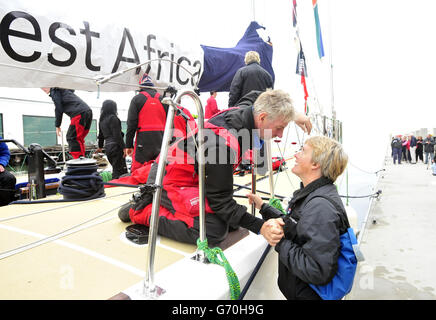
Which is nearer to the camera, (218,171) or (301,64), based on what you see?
(218,171)

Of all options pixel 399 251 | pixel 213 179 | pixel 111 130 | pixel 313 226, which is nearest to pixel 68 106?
pixel 111 130

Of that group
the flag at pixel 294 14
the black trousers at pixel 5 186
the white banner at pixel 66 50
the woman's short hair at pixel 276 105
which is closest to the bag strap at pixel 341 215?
the woman's short hair at pixel 276 105

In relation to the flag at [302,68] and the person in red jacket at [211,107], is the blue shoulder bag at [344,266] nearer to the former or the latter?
the person in red jacket at [211,107]

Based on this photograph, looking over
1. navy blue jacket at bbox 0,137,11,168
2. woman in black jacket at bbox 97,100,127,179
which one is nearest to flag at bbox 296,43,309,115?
woman in black jacket at bbox 97,100,127,179

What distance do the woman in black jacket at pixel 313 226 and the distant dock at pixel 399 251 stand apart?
193cm

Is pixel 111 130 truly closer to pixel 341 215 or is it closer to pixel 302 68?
pixel 302 68

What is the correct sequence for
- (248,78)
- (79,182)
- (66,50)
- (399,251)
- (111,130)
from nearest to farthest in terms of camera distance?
(66,50) → (79,182) → (248,78) → (111,130) → (399,251)

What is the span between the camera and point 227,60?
2.79m

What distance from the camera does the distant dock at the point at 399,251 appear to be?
9.44ft

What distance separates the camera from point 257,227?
4.67ft

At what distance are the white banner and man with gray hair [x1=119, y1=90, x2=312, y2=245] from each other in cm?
45

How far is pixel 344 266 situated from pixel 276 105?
0.81 metres

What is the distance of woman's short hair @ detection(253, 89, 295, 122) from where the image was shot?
1456mm
